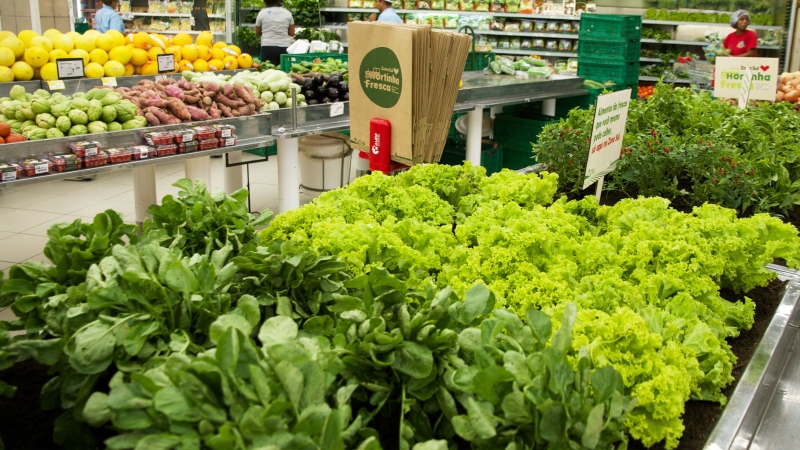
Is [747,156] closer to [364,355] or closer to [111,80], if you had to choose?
[364,355]

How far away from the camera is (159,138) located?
368 centimetres

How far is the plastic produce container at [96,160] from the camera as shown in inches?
134

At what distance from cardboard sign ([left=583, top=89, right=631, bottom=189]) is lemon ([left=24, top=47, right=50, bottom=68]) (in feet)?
13.5

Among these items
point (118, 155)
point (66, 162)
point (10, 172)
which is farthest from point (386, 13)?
point (10, 172)

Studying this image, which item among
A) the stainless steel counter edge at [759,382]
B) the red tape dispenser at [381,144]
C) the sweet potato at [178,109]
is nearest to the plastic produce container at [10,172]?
the sweet potato at [178,109]

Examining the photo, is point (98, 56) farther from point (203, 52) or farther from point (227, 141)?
point (227, 141)

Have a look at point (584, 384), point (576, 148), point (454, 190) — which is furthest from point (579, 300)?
point (576, 148)

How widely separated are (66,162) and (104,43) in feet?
7.66

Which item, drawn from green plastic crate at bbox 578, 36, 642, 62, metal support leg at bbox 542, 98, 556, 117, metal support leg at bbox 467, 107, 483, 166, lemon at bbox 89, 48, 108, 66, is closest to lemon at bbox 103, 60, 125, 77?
lemon at bbox 89, 48, 108, 66

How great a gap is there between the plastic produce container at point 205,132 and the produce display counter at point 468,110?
496 millimetres

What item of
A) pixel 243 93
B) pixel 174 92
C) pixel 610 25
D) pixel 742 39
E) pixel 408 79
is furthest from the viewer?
pixel 742 39

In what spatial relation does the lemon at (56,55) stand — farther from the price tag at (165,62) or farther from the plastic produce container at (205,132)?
the plastic produce container at (205,132)

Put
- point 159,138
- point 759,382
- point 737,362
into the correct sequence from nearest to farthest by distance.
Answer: point 759,382, point 737,362, point 159,138

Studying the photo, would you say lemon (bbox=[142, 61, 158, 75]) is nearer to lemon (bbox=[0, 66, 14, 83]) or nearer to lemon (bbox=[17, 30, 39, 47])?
lemon (bbox=[17, 30, 39, 47])
